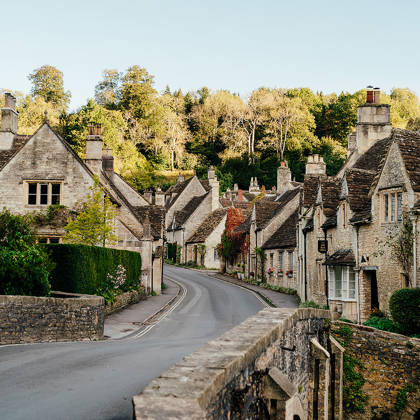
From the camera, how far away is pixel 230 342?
765 cm

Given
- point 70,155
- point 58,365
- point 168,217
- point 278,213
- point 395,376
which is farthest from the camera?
point 168,217

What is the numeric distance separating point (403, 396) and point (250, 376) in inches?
564

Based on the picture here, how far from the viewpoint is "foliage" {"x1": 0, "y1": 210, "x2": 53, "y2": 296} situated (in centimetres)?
1745

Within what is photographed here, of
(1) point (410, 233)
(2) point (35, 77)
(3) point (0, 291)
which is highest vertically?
(2) point (35, 77)

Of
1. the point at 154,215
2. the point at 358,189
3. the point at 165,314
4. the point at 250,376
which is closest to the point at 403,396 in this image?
the point at 358,189

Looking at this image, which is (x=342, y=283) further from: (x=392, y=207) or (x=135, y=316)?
(x=135, y=316)

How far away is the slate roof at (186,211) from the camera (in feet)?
215

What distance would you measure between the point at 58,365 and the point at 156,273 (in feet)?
83.7

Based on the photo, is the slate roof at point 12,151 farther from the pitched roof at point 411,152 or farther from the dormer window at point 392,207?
the pitched roof at point 411,152

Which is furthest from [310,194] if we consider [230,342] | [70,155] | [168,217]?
[168,217]

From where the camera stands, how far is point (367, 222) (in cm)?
2266

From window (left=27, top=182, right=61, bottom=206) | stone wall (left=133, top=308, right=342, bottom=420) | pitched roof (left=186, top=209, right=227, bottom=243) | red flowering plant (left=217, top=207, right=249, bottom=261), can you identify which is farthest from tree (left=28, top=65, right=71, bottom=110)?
stone wall (left=133, top=308, right=342, bottom=420)

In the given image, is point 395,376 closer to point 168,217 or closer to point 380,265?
point 380,265

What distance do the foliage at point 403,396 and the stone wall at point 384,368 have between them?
9 centimetres
